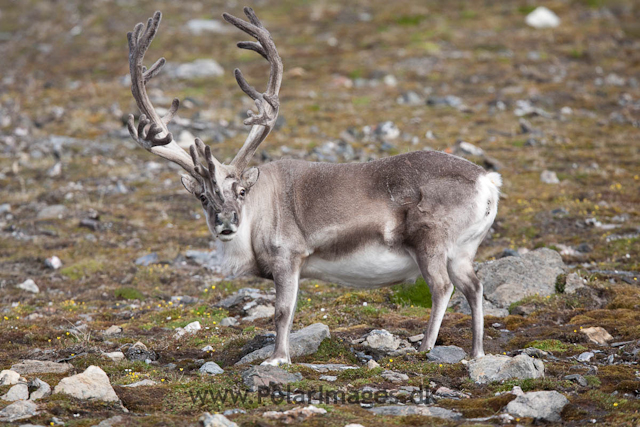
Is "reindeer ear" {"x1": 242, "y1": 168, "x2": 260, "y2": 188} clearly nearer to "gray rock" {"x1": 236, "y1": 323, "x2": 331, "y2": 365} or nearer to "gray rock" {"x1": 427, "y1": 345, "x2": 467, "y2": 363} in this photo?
"gray rock" {"x1": 236, "y1": 323, "x2": 331, "y2": 365}

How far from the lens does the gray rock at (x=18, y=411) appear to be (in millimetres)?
7652

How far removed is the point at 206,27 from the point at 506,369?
36785 millimetres

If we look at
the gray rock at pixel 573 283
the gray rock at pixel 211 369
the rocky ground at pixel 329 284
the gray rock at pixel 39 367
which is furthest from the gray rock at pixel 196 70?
the gray rock at pixel 211 369

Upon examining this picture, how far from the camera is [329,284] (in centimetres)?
1513

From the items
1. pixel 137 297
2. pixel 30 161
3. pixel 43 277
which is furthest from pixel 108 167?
pixel 137 297

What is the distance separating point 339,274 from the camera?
10.9 m

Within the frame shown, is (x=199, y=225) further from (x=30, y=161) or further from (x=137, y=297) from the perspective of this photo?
(x=30, y=161)

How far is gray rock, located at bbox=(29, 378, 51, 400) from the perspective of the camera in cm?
848

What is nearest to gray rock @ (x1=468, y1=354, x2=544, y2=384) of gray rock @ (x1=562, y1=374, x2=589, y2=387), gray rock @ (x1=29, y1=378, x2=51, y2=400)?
gray rock @ (x1=562, y1=374, x2=589, y2=387)

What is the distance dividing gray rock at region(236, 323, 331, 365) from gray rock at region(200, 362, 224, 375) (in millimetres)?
543

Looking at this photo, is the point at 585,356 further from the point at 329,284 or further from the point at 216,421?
the point at 329,284

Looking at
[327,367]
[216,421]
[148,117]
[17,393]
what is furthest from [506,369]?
[148,117]

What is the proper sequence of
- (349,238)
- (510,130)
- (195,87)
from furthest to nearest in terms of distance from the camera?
1. (195,87)
2. (510,130)
3. (349,238)

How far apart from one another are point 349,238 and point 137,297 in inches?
239
